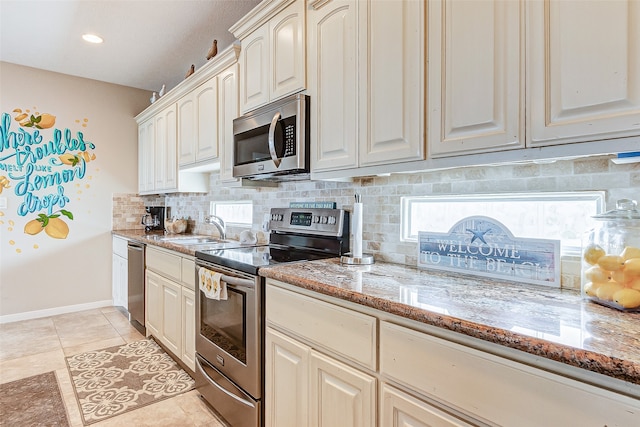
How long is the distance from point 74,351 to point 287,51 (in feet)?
9.34

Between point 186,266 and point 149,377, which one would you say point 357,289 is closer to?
point 186,266

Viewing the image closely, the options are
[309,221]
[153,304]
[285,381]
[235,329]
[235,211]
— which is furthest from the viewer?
[235,211]

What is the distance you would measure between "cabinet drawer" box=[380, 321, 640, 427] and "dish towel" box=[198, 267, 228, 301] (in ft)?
3.35

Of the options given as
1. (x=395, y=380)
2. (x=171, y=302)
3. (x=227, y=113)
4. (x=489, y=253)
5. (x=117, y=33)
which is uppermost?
(x=117, y=33)

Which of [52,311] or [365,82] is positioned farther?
[52,311]

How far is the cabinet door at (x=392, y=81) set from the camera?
1309 millimetres

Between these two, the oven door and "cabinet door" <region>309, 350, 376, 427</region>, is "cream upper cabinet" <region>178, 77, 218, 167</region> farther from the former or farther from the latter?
"cabinet door" <region>309, 350, 376, 427</region>

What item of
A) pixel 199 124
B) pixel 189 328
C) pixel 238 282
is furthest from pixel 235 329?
pixel 199 124

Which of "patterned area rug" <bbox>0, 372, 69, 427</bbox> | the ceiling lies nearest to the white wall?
the ceiling

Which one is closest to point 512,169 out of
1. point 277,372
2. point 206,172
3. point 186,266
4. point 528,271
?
point 528,271

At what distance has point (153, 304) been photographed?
288 centimetres

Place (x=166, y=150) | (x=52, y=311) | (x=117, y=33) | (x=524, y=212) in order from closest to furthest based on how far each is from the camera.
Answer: (x=524, y=212)
(x=117, y=33)
(x=166, y=150)
(x=52, y=311)

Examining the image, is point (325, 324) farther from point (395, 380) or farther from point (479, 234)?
point (479, 234)

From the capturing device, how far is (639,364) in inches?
24.7
